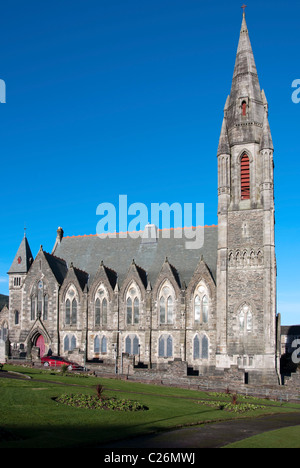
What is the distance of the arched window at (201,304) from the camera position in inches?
2258

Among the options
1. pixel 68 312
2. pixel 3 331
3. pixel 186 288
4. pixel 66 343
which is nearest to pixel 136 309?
pixel 186 288

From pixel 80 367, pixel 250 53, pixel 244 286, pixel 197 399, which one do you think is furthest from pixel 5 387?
pixel 250 53

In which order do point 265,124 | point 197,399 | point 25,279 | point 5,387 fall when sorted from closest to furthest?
point 5,387
point 197,399
point 265,124
point 25,279

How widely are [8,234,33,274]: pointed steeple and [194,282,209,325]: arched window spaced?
74.4 feet

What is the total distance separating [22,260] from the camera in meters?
69.1

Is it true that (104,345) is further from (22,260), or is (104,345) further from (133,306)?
(22,260)

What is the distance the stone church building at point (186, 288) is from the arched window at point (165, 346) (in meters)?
0.11

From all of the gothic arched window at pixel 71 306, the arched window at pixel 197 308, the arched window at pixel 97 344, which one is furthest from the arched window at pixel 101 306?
the arched window at pixel 197 308

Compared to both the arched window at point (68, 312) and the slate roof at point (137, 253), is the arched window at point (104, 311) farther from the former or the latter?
the arched window at point (68, 312)

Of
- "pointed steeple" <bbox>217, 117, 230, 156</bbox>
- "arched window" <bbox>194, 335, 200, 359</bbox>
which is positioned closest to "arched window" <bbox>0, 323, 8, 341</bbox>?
"arched window" <bbox>194, 335, 200, 359</bbox>

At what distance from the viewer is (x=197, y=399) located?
119 ft

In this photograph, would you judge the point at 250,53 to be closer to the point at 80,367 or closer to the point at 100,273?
the point at 100,273

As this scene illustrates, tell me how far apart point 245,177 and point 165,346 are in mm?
19724

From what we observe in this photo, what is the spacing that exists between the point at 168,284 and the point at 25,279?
18.4 meters
